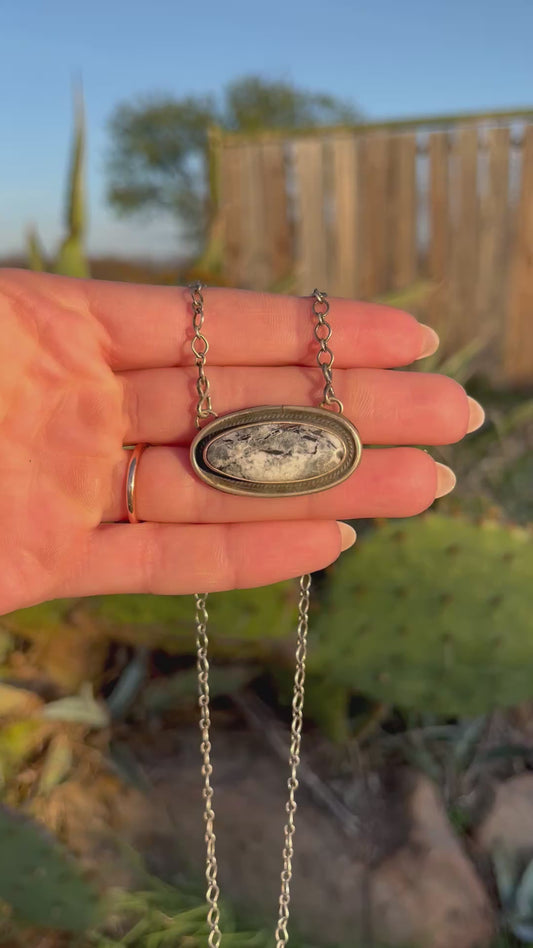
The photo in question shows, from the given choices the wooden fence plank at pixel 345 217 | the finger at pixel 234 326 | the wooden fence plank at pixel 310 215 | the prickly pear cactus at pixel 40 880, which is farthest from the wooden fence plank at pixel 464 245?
the prickly pear cactus at pixel 40 880

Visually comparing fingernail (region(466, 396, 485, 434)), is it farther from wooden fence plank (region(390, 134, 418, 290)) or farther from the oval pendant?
wooden fence plank (region(390, 134, 418, 290))

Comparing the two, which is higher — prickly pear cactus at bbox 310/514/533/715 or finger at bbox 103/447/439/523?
finger at bbox 103/447/439/523

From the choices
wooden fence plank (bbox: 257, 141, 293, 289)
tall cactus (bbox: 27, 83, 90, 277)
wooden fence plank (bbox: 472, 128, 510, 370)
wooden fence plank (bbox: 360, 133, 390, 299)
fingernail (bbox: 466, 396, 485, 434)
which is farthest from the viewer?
wooden fence plank (bbox: 257, 141, 293, 289)

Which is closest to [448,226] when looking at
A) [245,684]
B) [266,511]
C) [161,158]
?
[245,684]

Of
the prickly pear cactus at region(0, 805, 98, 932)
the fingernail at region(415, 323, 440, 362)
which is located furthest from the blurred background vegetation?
the fingernail at region(415, 323, 440, 362)

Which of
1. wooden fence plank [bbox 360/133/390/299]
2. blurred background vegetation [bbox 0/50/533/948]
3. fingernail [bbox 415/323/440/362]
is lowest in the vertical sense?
blurred background vegetation [bbox 0/50/533/948]

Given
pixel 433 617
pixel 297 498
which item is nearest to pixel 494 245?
pixel 433 617

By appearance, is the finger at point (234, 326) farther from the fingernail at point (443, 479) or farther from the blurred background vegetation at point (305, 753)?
the blurred background vegetation at point (305, 753)
